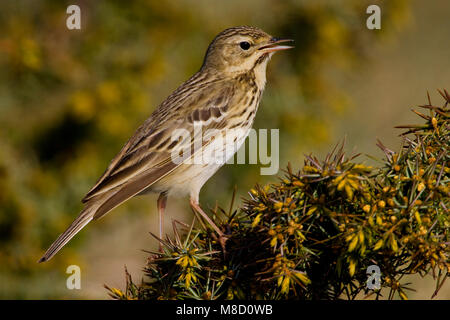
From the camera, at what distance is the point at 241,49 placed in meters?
4.86

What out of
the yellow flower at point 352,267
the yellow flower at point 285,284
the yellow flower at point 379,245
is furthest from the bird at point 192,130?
the yellow flower at point 379,245

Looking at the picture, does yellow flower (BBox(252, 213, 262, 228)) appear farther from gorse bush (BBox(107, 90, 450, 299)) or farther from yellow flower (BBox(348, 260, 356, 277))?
yellow flower (BBox(348, 260, 356, 277))

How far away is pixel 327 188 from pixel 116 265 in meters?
5.06

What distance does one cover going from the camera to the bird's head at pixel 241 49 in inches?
189

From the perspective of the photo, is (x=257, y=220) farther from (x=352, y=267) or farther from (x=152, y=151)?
(x=152, y=151)

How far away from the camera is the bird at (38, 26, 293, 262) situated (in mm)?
3994

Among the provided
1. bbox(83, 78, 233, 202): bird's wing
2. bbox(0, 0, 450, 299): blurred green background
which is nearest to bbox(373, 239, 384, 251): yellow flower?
bbox(83, 78, 233, 202): bird's wing

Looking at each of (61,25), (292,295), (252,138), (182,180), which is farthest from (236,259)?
(61,25)

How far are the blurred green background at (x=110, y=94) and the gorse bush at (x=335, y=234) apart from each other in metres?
3.45

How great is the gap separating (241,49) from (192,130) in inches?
35.6

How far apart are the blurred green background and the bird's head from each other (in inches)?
54.6

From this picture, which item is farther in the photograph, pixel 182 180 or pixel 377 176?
pixel 182 180

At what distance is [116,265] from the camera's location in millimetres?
6984
